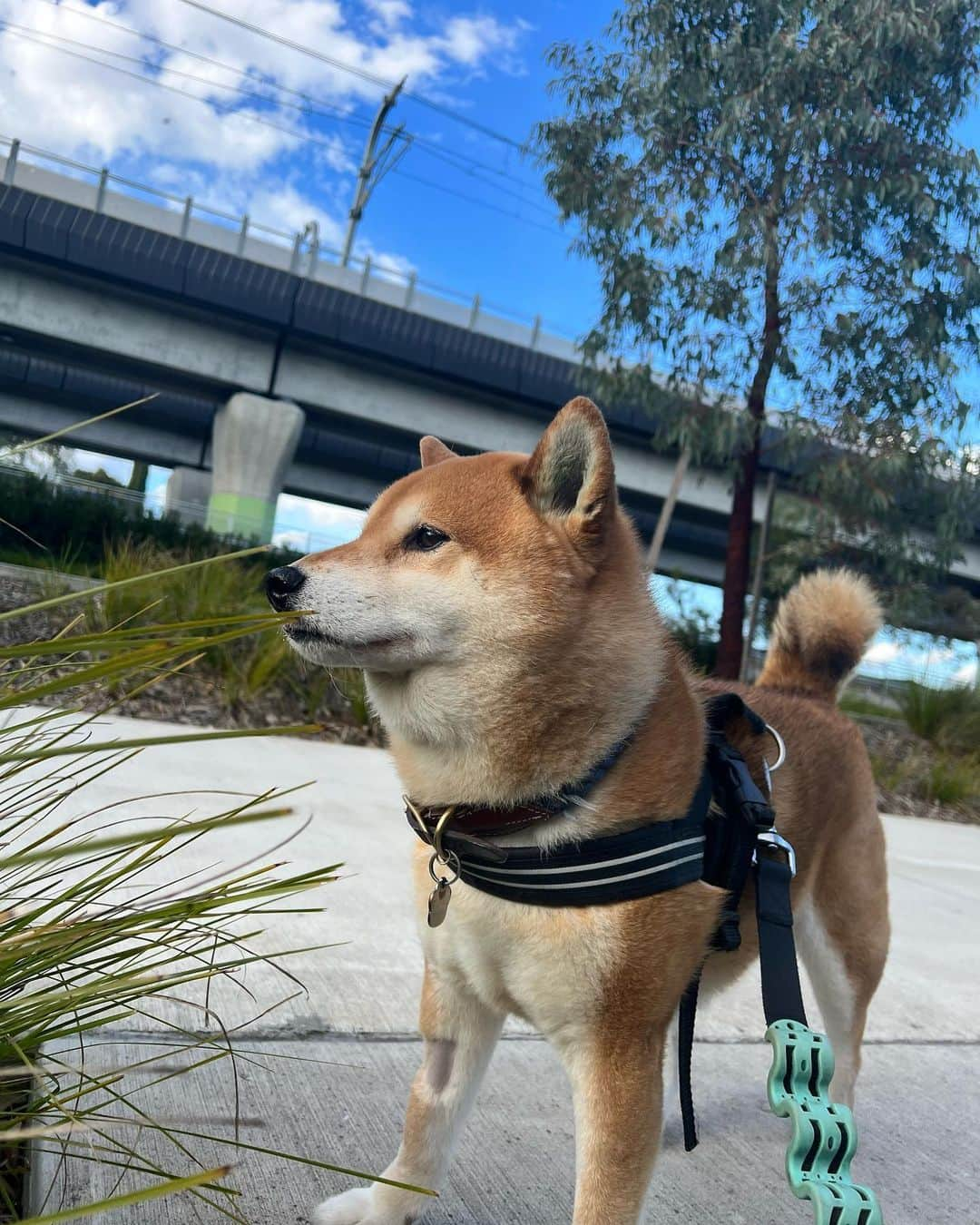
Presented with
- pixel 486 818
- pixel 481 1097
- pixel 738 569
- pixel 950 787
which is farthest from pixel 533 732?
pixel 738 569

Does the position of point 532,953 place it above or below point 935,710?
above

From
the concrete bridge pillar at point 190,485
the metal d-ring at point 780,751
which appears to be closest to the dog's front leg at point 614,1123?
the metal d-ring at point 780,751

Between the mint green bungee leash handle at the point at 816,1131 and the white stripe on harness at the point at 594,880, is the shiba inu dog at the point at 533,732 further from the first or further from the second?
the mint green bungee leash handle at the point at 816,1131

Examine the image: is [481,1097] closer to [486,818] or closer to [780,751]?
[486,818]

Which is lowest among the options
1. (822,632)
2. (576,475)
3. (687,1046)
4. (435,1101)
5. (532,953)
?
(435,1101)

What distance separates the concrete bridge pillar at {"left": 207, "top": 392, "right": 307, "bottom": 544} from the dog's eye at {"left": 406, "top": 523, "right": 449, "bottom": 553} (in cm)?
1958

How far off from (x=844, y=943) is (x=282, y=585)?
166cm

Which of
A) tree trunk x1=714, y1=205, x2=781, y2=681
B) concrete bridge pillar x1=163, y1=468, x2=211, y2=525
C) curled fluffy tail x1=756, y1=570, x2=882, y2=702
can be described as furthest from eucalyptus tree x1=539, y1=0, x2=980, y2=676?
concrete bridge pillar x1=163, y1=468, x2=211, y2=525

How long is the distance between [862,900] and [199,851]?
2321 mm

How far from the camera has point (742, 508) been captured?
40.1 feet

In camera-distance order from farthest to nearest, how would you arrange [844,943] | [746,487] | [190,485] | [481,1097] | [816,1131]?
1. [190,485]
2. [746,487]
3. [844,943]
4. [481,1097]
5. [816,1131]

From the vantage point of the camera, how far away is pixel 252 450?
21.2 metres

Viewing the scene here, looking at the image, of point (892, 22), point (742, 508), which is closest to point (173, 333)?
point (742, 508)

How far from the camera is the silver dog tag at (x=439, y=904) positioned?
1670 millimetres
